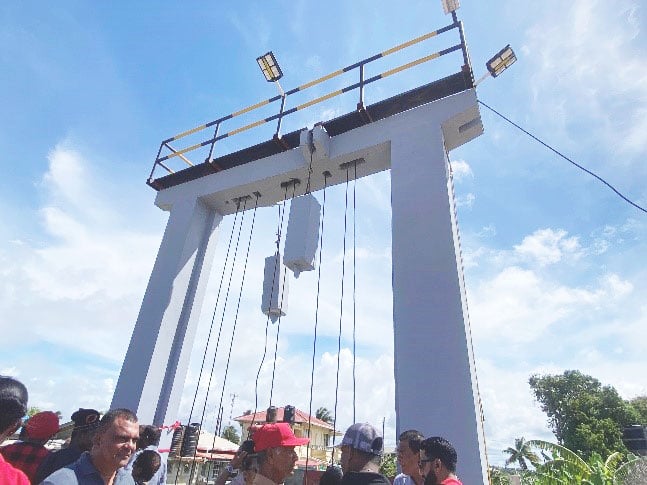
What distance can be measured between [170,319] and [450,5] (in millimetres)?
6668

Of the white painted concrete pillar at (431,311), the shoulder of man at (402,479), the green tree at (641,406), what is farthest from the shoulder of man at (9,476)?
the green tree at (641,406)

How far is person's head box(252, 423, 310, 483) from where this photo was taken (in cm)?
207

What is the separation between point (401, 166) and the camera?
5.42 metres

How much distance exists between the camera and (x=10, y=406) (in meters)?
1.50

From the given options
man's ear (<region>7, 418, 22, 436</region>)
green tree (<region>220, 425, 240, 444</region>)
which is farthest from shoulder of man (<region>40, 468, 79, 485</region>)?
green tree (<region>220, 425, 240, 444</region>)

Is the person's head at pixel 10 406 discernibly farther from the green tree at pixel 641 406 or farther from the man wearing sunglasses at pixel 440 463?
the green tree at pixel 641 406

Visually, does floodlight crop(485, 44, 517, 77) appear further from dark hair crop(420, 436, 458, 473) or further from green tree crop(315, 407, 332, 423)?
green tree crop(315, 407, 332, 423)

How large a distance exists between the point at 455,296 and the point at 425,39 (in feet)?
13.8

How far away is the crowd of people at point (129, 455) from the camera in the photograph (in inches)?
63.6

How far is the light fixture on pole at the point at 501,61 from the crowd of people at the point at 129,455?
197 inches

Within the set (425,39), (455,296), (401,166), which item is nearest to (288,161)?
(401,166)

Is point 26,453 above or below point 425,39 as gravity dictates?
below

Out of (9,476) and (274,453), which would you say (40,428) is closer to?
(9,476)

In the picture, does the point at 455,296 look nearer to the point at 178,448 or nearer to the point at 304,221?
the point at 304,221
